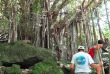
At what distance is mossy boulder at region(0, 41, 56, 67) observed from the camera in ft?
17.4

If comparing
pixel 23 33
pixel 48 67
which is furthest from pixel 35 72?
pixel 23 33

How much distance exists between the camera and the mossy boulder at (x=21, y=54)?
5305 mm

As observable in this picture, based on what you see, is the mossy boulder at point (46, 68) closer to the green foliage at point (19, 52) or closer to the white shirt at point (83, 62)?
the green foliage at point (19, 52)

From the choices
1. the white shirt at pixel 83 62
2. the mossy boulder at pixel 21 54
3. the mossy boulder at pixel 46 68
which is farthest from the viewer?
the mossy boulder at pixel 21 54

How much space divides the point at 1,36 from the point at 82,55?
19.1 feet

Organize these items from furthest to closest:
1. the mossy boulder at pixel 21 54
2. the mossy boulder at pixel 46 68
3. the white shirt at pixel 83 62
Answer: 1. the mossy boulder at pixel 21 54
2. the mossy boulder at pixel 46 68
3. the white shirt at pixel 83 62

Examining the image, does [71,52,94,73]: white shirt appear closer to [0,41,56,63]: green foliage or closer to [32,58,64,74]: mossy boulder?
[32,58,64,74]: mossy boulder

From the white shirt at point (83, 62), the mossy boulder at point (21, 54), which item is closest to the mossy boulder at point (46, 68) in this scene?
the mossy boulder at point (21, 54)

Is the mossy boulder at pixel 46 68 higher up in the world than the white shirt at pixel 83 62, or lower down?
lower down

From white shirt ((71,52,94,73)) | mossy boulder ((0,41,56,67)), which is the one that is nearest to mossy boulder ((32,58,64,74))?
mossy boulder ((0,41,56,67))

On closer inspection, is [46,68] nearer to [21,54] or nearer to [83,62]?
[21,54]

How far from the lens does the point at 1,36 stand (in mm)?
7746

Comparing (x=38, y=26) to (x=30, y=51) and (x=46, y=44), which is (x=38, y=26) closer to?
(x=46, y=44)

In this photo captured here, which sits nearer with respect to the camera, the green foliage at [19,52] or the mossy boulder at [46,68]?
the mossy boulder at [46,68]
